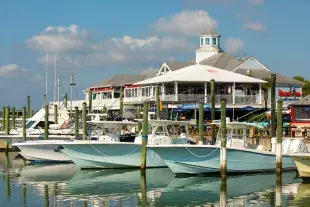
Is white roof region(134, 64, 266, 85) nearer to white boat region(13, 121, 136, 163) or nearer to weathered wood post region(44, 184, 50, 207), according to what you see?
white boat region(13, 121, 136, 163)

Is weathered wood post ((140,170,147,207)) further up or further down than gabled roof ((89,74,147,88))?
further down

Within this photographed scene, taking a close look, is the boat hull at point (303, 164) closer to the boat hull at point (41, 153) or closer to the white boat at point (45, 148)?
the white boat at point (45, 148)

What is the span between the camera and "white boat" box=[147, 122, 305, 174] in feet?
130

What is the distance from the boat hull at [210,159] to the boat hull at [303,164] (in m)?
3.13

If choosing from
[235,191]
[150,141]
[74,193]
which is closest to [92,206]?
[74,193]

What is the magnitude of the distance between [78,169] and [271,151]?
12.9 metres

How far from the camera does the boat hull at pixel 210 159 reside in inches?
1560

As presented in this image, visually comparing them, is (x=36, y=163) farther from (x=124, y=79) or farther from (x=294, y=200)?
(x=124, y=79)

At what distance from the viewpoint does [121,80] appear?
3541 inches

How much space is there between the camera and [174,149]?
39.6 metres

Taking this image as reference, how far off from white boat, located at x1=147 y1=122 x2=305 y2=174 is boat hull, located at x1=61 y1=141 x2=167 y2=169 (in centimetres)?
393

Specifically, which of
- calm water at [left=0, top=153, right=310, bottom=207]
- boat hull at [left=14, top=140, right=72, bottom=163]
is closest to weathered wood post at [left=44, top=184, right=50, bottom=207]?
calm water at [left=0, top=153, right=310, bottom=207]

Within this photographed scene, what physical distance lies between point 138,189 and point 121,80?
53407 millimetres

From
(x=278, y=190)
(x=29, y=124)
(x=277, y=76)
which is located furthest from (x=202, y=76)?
(x=278, y=190)
